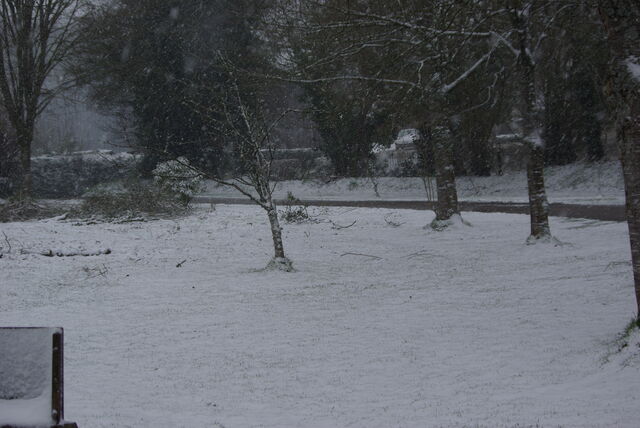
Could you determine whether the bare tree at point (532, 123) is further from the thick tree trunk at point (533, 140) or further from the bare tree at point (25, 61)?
the bare tree at point (25, 61)

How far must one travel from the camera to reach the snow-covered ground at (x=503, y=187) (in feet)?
64.3

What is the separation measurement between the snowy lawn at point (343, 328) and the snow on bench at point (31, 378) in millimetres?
1323

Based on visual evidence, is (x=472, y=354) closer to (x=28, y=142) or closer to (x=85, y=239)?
(x=85, y=239)

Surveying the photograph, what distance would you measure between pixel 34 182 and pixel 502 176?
23.9 metres

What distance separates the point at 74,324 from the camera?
7512 mm

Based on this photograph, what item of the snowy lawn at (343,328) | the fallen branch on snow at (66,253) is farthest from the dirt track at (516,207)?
the fallen branch on snow at (66,253)

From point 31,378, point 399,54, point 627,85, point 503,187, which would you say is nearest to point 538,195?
point 399,54

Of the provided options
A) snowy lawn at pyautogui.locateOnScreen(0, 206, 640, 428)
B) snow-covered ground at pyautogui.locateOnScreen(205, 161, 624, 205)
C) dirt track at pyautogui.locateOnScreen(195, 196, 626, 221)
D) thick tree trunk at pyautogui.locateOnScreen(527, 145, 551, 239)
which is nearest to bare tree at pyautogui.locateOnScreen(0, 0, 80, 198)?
snowy lawn at pyautogui.locateOnScreen(0, 206, 640, 428)

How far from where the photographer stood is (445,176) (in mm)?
14023

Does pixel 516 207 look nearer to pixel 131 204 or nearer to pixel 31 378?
pixel 131 204

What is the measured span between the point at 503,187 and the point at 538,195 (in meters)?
12.5

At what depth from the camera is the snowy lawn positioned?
4.80 m

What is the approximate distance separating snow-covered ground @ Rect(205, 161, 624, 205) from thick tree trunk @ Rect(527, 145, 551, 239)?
6.43m

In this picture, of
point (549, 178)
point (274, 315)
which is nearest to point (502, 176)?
point (549, 178)
